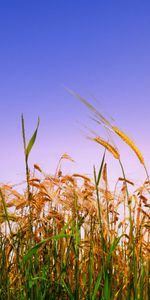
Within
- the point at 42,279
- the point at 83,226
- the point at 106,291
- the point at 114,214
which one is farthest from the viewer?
the point at 114,214

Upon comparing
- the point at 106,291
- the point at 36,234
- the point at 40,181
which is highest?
the point at 40,181

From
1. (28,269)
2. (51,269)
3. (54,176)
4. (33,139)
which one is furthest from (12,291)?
(33,139)

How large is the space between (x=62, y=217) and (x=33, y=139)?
1072 millimetres

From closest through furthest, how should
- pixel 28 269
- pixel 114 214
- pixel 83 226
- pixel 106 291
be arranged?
pixel 106 291 < pixel 28 269 < pixel 83 226 < pixel 114 214

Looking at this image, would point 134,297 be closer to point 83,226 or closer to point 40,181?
point 83,226

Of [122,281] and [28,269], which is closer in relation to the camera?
[28,269]

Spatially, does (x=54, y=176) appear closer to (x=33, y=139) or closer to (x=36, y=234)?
(x=36, y=234)

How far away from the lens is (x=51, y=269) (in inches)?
113

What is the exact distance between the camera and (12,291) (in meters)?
3.06

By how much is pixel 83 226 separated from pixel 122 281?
0.38 meters

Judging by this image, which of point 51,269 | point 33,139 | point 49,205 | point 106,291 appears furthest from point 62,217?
point 33,139

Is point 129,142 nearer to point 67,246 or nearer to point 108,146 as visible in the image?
point 108,146

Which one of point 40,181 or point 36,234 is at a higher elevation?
point 40,181

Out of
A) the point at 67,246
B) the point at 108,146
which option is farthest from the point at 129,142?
the point at 67,246
